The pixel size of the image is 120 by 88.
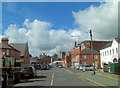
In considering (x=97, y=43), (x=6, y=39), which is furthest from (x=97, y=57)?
(x=6, y=39)

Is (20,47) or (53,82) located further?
A: (20,47)

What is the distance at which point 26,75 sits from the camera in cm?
2100

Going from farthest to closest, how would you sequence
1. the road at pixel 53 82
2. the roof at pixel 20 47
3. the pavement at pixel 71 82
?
the roof at pixel 20 47 < the road at pixel 53 82 < the pavement at pixel 71 82

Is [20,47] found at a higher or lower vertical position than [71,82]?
higher

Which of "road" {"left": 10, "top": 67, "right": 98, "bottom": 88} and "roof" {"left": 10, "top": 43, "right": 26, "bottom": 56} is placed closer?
"road" {"left": 10, "top": 67, "right": 98, "bottom": 88}

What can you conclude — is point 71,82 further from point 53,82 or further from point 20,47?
point 20,47

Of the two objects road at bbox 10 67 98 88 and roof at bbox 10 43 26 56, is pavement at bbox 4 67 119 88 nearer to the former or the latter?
road at bbox 10 67 98 88

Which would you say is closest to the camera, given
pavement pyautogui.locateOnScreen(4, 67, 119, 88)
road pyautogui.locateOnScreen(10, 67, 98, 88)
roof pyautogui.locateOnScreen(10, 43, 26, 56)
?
pavement pyautogui.locateOnScreen(4, 67, 119, 88)

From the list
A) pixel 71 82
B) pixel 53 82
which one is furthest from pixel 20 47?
pixel 71 82

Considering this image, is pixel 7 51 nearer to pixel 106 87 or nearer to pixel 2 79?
pixel 2 79

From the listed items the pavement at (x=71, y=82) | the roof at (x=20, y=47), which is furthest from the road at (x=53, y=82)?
the roof at (x=20, y=47)

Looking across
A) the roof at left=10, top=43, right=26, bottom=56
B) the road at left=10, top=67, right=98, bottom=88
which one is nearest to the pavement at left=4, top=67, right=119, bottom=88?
the road at left=10, top=67, right=98, bottom=88

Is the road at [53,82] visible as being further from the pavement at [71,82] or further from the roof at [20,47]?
the roof at [20,47]

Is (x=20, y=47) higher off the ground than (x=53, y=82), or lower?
higher
